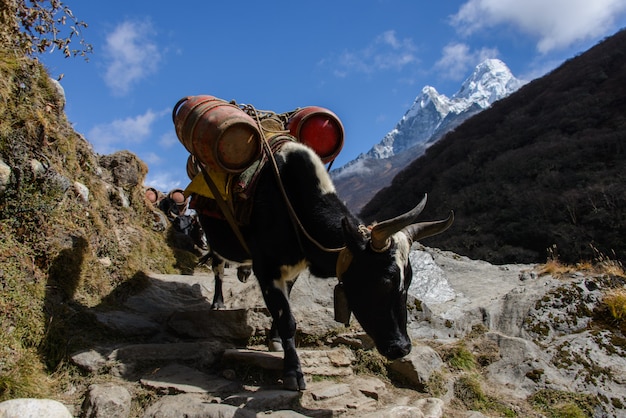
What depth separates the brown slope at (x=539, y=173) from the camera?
21719mm

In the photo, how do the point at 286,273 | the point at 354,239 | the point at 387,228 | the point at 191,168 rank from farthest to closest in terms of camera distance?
the point at 191,168
the point at 286,273
the point at 354,239
the point at 387,228

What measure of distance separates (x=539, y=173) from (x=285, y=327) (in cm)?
2751

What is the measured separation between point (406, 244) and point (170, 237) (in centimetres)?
681

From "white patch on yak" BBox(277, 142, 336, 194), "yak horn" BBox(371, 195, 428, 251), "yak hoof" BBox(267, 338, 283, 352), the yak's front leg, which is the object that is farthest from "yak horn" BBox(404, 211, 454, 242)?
"yak hoof" BBox(267, 338, 283, 352)

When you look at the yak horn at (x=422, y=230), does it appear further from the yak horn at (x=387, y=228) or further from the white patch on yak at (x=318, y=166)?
the white patch on yak at (x=318, y=166)

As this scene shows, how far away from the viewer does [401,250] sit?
3.83 meters

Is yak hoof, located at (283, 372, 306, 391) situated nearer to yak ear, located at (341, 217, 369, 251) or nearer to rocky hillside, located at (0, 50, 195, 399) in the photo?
yak ear, located at (341, 217, 369, 251)

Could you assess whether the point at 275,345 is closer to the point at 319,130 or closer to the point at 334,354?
the point at 334,354

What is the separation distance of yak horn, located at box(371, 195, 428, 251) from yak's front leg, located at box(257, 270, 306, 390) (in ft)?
3.49

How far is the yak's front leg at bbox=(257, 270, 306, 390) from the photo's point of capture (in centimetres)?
388

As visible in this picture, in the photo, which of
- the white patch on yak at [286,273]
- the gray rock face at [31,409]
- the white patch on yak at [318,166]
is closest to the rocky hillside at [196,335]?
the gray rock face at [31,409]

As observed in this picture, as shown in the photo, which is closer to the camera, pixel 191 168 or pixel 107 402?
pixel 107 402

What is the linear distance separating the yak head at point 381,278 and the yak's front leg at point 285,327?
648 millimetres

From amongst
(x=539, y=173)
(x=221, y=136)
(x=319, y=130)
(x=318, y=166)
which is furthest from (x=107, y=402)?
(x=539, y=173)
